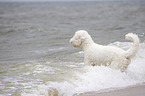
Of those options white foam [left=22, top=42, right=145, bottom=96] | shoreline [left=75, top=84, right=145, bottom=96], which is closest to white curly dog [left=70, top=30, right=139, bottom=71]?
white foam [left=22, top=42, right=145, bottom=96]

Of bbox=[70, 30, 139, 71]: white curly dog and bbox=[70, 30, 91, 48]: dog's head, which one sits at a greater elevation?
bbox=[70, 30, 91, 48]: dog's head

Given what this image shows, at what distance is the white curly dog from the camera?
541cm

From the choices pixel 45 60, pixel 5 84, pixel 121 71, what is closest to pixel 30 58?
pixel 45 60

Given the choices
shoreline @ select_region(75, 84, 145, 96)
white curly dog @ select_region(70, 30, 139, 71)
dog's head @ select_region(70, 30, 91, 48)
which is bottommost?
shoreline @ select_region(75, 84, 145, 96)

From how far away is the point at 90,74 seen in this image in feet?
19.2

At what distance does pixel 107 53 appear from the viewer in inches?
224

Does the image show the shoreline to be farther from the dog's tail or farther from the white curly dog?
the dog's tail

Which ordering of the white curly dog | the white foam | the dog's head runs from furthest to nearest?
the dog's head → the white curly dog → the white foam

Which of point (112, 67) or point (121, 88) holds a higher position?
point (112, 67)

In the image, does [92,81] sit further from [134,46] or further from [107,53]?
[134,46]

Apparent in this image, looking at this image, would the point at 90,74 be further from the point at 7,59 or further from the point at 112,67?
the point at 7,59

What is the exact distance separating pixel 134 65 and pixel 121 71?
3.05 ft

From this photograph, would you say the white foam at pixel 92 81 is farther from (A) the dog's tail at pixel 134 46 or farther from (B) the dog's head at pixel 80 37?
(B) the dog's head at pixel 80 37

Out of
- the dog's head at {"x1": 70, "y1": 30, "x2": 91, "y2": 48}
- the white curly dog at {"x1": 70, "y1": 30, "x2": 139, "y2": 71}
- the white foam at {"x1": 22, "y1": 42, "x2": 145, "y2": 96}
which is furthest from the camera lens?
the dog's head at {"x1": 70, "y1": 30, "x2": 91, "y2": 48}
